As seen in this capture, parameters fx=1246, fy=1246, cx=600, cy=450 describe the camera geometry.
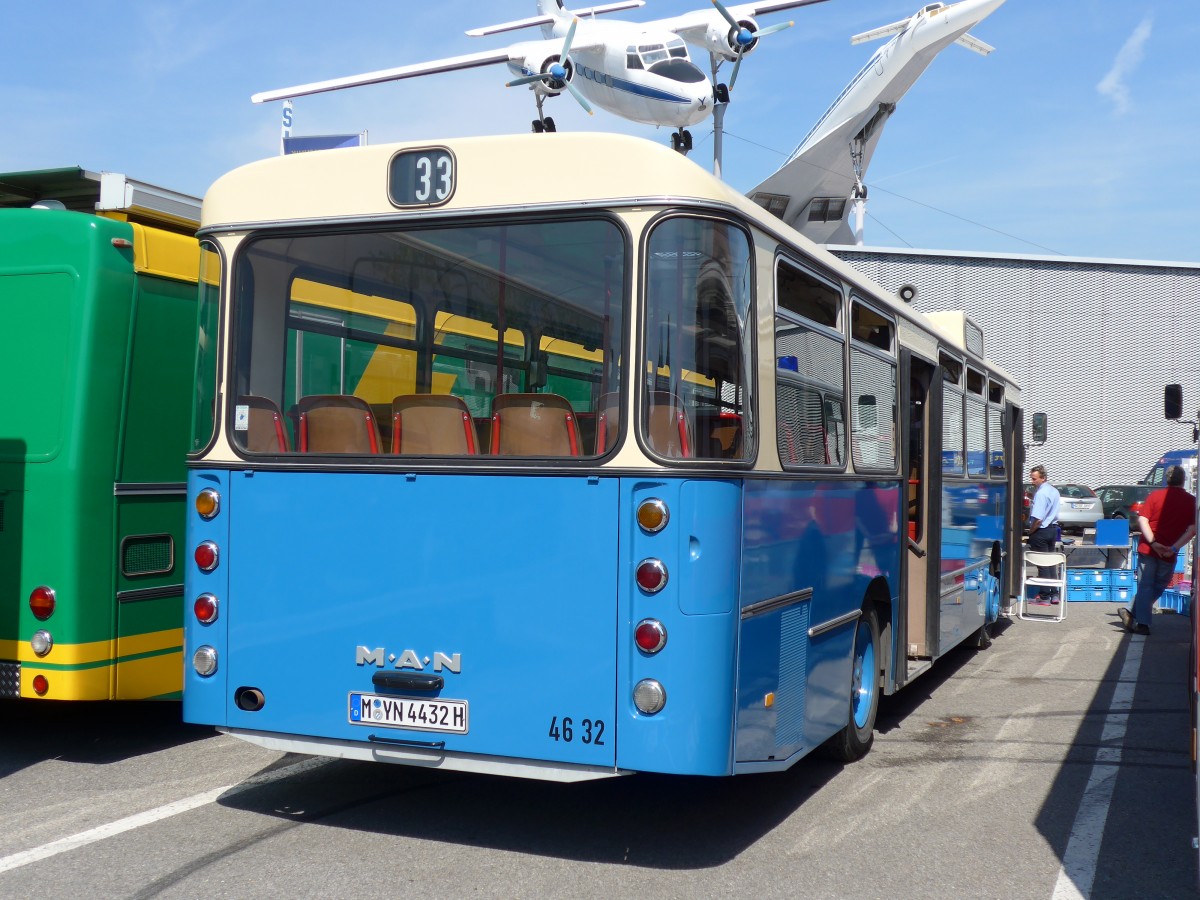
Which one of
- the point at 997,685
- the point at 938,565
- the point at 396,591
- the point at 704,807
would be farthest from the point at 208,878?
the point at 997,685

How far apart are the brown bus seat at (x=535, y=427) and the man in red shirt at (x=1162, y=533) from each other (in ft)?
31.4

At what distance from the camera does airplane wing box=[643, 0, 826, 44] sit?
178 ft

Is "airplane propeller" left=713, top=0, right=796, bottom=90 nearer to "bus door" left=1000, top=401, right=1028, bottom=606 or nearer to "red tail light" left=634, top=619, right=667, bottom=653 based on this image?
"bus door" left=1000, top=401, right=1028, bottom=606

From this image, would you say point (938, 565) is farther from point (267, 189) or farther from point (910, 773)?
point (267, 189)

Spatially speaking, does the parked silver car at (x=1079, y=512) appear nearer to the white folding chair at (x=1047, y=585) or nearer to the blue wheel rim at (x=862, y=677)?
the white folding chair at (x=1047, y=585)

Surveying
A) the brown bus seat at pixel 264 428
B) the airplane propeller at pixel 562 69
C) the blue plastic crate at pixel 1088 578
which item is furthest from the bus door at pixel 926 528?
the airplane propeller at pixel 562 69

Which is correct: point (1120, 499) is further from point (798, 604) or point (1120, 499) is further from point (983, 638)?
point (798, 604)

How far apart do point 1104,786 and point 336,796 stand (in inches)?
157

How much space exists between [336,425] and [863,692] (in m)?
3.49

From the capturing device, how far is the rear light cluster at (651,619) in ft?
15.4

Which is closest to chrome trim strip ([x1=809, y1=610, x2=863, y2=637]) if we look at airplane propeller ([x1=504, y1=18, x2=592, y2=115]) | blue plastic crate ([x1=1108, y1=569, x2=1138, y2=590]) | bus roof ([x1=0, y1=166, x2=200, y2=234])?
bus roof ([x1=0, y1=166, x2=200, y2=234])

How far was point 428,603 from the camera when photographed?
506 cm

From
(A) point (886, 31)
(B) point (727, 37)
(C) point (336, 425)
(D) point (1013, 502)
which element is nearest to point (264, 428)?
(C) point (336, 425)

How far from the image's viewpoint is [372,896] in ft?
14.9
